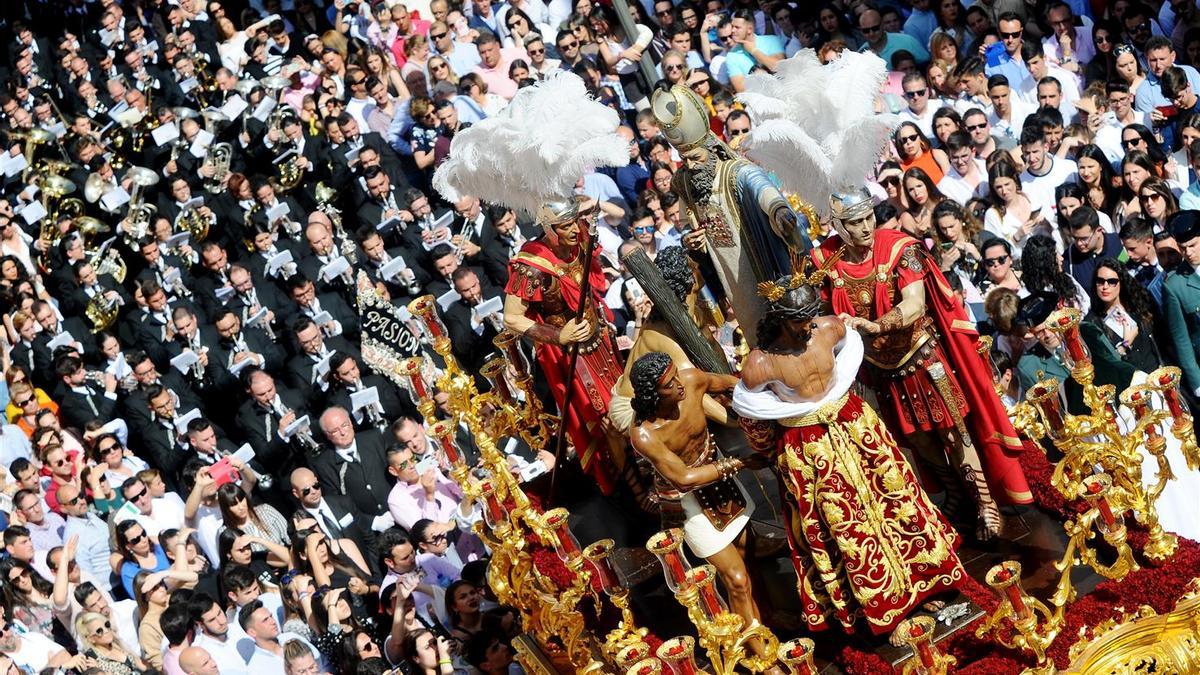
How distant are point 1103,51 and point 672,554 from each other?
30.0ft

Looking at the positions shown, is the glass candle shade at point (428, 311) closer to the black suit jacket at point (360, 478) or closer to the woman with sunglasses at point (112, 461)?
the black suit jacket at point (360, 478)

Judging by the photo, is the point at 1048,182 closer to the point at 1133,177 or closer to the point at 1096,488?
the point at 1133,177

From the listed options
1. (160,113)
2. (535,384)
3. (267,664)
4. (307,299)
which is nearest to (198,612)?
(267,664)

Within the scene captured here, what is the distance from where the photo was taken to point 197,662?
1128cm

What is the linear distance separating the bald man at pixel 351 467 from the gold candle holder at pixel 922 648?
5526 mm

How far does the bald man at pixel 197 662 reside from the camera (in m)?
11.3

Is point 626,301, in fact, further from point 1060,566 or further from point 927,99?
point 1060,566

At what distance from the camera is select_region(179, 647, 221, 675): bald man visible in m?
11.3

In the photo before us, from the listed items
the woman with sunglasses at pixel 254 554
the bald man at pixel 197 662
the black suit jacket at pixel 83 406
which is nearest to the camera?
the bald man at pixel 197 662

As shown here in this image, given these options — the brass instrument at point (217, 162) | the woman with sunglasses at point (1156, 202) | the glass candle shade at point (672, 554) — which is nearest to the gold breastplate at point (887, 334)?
the glass candle shade at point (672, 554)


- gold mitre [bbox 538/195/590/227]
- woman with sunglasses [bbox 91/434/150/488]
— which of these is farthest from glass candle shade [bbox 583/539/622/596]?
woman with sunglasses [bbox 91/434/150/488]

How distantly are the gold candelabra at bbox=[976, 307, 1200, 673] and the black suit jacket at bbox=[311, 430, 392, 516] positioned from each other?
5.33m

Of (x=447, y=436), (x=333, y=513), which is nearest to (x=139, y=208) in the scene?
(x=333, y=513)

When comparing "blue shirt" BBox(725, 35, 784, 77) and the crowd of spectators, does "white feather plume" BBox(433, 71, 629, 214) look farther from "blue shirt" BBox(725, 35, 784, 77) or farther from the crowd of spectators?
"blue shirt" BBox(725, 35, 784, 77)
